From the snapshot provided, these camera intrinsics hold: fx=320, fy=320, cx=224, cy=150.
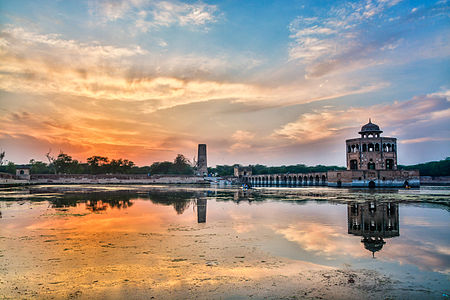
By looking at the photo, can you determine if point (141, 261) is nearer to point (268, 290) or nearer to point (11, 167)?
point (268, 290)

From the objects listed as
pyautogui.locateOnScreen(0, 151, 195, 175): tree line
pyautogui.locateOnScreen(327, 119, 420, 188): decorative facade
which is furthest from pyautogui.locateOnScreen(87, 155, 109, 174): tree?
pyautogui.locateOnScreen(327, 119, 420, 188): decorative facade

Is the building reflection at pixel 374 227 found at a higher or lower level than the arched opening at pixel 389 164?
lower

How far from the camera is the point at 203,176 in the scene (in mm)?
108375

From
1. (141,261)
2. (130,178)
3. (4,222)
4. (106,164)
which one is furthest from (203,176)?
(141,261)

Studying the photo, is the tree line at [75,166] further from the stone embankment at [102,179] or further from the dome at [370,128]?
the dome at [370,128]

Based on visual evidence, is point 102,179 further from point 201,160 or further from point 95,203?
point 95,203

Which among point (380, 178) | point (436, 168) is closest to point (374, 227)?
point (380, 178)

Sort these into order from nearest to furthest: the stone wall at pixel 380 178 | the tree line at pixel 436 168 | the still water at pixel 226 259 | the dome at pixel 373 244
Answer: the still water at pixel 226 259 < the dome at pixel 373 244 < the stone wall at pixel 380 178 < the tree line at pixel 436 168

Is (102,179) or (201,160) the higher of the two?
(201,160)

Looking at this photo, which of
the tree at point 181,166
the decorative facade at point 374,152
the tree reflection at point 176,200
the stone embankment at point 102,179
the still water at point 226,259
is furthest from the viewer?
the tree at point 181,166

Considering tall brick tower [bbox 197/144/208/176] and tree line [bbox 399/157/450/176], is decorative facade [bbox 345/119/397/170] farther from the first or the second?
tall brick tower [bbox 197/144/208/176]

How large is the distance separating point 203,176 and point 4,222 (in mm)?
93321

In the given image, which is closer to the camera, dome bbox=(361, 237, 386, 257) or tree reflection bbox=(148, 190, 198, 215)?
dome bbox=(361, 237, 386, 257)

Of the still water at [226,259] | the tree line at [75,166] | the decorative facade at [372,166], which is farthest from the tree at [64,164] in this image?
the still water at [226,259]
